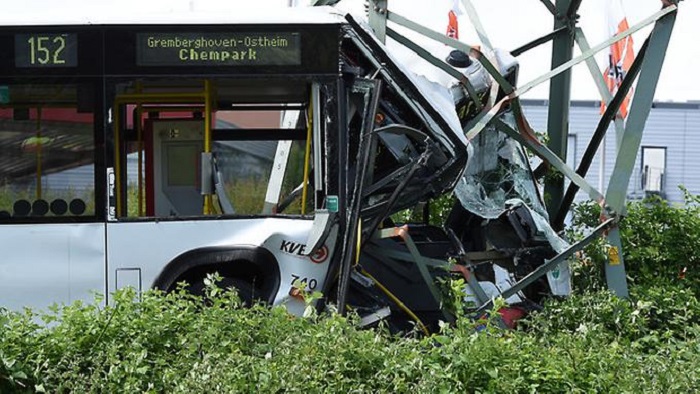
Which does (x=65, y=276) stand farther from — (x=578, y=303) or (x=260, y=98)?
(x=578, y=303)

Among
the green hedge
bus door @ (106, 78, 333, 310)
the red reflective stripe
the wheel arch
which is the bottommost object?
the green hedge

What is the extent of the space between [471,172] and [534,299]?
1296 mm

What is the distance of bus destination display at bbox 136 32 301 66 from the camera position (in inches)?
368

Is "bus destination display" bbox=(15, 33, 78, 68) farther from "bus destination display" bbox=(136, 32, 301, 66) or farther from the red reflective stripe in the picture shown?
the red reflective stripe

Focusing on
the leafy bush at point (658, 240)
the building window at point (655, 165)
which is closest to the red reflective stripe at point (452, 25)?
the leafy bush at point (658, 240)

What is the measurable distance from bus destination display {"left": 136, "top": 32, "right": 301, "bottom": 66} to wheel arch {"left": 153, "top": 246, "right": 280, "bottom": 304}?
143 centimetres

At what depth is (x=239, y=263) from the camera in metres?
9.49

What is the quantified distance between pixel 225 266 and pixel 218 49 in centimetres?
167

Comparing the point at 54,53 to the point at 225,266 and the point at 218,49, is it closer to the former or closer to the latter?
the point at 218,49

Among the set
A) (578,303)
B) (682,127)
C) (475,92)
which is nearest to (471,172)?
(475,92)

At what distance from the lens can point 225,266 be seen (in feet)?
31.2

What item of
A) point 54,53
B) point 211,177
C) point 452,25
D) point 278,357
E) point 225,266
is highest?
point 452,25

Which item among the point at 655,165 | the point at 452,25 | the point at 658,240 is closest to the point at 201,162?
the point at 452,25

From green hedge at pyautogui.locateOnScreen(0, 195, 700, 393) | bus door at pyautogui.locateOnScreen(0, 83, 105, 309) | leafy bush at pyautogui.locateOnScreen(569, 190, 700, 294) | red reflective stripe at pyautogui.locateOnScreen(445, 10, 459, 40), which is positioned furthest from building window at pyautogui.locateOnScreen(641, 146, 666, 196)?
green hedge at pyautogui.locateOnScreen(0, 195, 700, 393)
